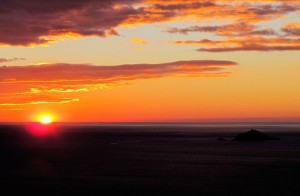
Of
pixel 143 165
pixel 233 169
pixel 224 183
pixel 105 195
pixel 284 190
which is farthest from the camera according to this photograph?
pixel 143 165

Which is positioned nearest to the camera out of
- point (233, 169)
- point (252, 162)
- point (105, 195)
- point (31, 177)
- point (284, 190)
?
point (105, 195)

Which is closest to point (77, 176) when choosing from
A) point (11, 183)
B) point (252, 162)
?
point (11, 183)

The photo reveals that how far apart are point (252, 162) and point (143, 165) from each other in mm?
19280

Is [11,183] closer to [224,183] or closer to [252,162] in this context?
[224,183]

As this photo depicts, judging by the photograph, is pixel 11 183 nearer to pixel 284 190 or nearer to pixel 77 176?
pixel 77 176

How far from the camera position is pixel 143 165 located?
77.9m

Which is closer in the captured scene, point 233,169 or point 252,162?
point 233,169

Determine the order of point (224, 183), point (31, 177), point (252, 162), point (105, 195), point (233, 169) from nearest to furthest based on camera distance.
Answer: point (105, 195)
point (224, 183)
point (31, 177)
point (233, 169)
point (252, 162)

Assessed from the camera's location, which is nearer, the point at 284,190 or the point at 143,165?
the point at 284,190

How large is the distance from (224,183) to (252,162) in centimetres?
2745

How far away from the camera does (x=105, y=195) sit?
49688mm

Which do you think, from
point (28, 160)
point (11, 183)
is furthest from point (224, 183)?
point (28, 160)

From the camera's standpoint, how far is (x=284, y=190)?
174 feet

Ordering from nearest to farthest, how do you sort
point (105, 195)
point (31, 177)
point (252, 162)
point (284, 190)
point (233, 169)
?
point (105, 195), point (284, 190), point (31, 177), point (233, 169), point (252, 162)
